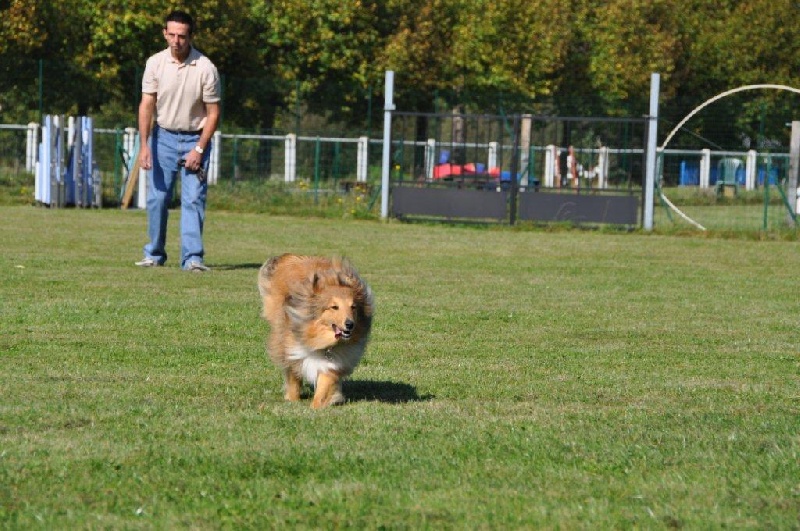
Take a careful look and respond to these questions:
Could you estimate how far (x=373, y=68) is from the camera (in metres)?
39.8

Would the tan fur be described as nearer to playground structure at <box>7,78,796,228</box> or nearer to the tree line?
playground structure at <box>7,78,796,228</box>

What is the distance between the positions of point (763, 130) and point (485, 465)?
78.0 feet

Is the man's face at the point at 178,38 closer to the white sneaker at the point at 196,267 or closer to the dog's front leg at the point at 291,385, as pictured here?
the white sneaker at the point at 196,267

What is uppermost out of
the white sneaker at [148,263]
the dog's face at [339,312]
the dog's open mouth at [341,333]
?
the dog's face at [339,312]

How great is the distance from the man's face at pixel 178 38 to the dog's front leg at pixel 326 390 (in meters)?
6.94

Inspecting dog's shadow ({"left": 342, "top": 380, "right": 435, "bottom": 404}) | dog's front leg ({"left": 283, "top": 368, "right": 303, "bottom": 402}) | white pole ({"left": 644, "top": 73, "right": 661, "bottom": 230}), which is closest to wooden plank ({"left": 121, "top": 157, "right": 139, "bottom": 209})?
white pole ({"left": 644, "top": 73, "right": 661, "bottom": 230})

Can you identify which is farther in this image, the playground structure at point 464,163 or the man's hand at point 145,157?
the playground structure at point 464,163

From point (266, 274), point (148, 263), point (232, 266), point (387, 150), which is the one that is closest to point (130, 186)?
point (387, 150)

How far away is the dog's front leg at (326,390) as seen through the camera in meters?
6.82

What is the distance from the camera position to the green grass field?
4797 millimetres

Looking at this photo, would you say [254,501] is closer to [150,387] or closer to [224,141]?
[150,387]

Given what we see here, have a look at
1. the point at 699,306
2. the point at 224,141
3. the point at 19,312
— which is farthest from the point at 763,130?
the point at 19,312

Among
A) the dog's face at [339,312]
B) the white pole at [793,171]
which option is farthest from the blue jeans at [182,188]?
the white pole at [793,171]

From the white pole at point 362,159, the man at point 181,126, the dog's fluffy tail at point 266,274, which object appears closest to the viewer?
the dog's fluffy tail at point 266,274
